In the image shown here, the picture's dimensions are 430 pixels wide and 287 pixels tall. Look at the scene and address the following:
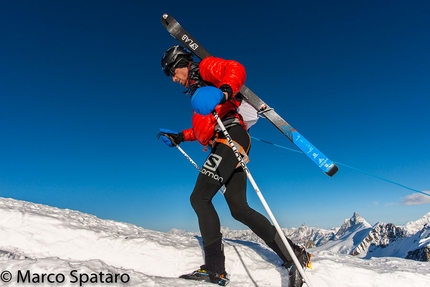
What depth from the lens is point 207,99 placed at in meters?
3.71

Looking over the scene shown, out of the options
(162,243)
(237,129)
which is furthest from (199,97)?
(162,243)

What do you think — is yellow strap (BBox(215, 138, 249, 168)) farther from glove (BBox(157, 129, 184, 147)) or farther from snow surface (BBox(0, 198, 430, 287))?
snow surface (BBox(0, 198, 430, 287))

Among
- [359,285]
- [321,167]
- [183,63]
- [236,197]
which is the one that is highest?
[183,63]

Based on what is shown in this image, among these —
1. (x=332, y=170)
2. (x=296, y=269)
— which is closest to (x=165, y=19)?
(x=332, y=170)

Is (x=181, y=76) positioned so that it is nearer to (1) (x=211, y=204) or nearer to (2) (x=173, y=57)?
(2) (x=173, y=57)

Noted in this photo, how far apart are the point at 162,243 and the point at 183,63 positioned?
3377 mm

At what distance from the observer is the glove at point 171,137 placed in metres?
5.70

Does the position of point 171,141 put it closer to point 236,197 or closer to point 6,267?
point 236,197

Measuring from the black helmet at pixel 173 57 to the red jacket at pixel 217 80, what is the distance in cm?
47

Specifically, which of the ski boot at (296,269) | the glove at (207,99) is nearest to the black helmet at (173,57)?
the glove at (207,99)

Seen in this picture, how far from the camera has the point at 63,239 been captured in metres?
5.07

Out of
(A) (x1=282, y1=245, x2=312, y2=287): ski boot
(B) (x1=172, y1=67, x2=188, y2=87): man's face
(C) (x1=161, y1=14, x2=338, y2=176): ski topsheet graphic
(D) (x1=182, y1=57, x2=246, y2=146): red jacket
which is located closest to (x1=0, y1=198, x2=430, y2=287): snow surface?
→ (A) (x1=282, y1=245, x2=312, y2=287): ski boot

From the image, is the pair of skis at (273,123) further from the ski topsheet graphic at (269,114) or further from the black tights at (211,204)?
the black tights at (211,204)

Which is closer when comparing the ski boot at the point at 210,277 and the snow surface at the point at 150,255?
the ski boot at the point at 210,277
